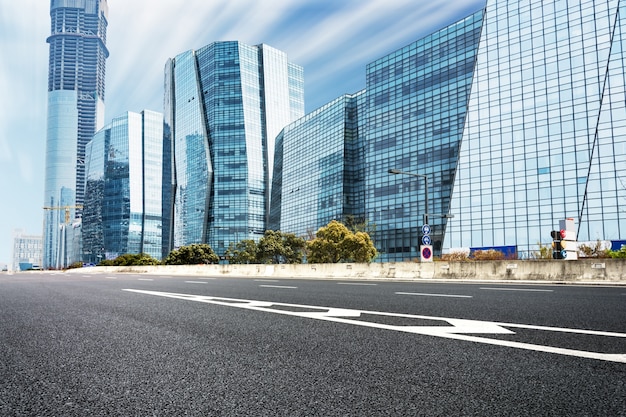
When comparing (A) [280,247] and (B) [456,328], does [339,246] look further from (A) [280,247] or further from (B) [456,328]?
(B) [456,328]

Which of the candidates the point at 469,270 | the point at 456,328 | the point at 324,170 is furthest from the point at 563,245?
the point at 324,170

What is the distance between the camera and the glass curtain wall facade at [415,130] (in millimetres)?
83500

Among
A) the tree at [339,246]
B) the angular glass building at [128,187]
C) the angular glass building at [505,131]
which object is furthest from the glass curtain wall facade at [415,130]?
the angular glass building at [128,187]

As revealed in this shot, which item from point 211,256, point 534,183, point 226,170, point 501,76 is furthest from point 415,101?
point 226,170

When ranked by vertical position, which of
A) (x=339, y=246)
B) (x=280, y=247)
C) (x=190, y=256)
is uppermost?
(x=339, y=246)

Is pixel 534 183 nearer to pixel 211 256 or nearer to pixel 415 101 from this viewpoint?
pixel 415 101

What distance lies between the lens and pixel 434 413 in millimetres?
2424

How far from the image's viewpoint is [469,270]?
21516 mm

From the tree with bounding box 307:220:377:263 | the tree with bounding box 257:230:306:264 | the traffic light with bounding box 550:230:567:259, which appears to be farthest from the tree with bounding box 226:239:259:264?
the traffic light with bounding box 550:230:567:259

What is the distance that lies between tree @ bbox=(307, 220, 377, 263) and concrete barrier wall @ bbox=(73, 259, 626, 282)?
34122mm

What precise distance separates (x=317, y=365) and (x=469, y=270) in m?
19.4

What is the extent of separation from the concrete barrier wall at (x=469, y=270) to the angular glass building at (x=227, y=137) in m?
115

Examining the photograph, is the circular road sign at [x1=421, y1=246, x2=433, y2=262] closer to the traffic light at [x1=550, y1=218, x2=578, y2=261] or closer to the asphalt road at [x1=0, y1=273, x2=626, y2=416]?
the traffic light at [x1=550, y1=218, x2=578, y2=261]

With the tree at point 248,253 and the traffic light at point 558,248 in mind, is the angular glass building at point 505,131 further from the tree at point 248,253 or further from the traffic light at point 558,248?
the traffic light at point 558,248
